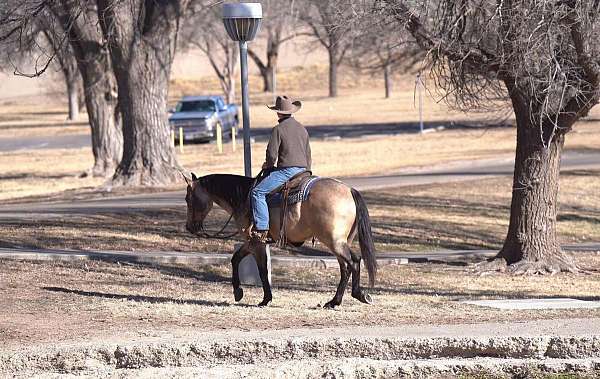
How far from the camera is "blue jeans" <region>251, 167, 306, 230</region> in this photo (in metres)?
11.2

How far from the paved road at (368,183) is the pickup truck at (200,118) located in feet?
54.4

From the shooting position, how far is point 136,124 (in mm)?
26891

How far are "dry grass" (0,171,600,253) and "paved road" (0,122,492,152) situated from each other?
22.4 m

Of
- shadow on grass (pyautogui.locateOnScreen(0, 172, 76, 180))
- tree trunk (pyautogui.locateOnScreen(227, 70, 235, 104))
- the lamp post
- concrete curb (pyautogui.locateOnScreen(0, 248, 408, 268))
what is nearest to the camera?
the lamp post

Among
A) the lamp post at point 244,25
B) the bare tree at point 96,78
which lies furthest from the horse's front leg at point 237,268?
the bare tree at point 96,78

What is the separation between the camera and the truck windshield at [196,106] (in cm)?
4872

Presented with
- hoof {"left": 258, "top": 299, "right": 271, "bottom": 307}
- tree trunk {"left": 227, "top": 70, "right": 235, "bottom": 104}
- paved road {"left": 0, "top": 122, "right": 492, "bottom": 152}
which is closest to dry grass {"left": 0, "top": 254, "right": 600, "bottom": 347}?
hoof {"left": 258, "top": 299, "right": 271, "bottom": 307}

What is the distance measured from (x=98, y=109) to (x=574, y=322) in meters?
24.5

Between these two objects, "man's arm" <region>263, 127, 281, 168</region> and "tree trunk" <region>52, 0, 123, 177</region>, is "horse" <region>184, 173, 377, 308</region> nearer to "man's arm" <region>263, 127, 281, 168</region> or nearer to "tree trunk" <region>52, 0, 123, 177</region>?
"man's arm" <region>263, 127, 281, 168</region>

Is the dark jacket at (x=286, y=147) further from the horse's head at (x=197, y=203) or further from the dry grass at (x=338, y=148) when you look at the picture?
the dry grass at (x=338, y=148)

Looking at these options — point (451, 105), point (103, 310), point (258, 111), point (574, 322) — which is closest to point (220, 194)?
point (103, 310)

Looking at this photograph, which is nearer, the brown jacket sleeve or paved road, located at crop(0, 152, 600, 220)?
the brown jacket sleeve

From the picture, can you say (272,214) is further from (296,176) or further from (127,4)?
(127,4)

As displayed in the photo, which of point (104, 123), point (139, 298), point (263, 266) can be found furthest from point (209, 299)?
point (104, 123)
